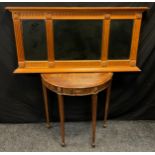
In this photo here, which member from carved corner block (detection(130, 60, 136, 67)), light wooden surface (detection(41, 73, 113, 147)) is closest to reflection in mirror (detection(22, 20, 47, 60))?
light wooden surface (detection(41, 73, 113, 147))

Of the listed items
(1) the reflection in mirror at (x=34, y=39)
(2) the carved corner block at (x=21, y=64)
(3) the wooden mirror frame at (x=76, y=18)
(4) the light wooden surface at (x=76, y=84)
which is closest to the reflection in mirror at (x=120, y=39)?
(3) the wooden mirror frame at (x=76, y=18)

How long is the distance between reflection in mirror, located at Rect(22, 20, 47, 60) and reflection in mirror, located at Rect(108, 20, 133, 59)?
0.51 meters

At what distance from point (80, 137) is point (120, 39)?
0.89 metres

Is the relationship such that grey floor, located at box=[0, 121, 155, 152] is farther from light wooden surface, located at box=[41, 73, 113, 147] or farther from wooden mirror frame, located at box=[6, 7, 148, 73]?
wooden mirror frame, located at box=[6, 7, 148, 73]

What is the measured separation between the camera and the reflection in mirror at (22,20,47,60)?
1.55 m

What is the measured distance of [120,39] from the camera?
1630 mm

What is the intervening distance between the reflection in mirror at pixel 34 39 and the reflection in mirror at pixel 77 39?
94 mm

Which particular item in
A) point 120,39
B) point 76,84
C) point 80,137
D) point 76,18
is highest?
point 76,18

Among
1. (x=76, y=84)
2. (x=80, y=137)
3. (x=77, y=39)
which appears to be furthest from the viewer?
(x=80, y=137)

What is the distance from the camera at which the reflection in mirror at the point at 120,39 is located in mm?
1577

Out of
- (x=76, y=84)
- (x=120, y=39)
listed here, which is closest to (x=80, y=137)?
(x=76, y=84)

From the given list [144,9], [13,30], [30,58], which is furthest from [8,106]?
[144,9]

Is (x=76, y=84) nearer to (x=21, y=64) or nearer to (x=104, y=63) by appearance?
(x=104, y=63)

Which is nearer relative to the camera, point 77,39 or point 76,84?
point 76,84
